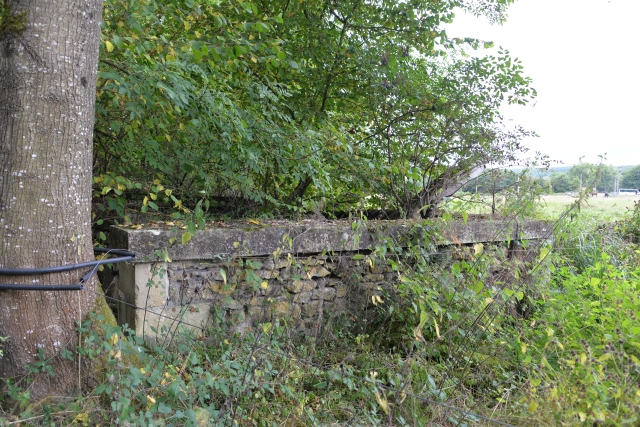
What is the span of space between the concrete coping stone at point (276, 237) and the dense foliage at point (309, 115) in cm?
48

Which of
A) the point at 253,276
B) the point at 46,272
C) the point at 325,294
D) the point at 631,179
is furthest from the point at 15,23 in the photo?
the point at 631,179

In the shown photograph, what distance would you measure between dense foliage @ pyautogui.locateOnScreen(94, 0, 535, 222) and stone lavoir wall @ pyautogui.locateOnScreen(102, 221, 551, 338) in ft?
1.93

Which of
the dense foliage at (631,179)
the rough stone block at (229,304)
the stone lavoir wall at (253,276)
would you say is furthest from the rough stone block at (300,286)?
the dense foliage at (631,179)

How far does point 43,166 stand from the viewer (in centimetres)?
266

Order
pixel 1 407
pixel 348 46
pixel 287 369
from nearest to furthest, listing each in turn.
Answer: pixel 1 407 < pixel 287 369 < pixel 348 46

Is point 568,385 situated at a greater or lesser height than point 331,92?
lesser

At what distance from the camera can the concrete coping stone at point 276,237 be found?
363cm

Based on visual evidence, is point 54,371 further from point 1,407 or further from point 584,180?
point 584,180

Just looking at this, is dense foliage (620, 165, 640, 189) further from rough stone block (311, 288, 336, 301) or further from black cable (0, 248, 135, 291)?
black cable (0, 248, 135, 291)

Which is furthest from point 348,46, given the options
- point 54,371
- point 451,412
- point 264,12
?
point 54,371

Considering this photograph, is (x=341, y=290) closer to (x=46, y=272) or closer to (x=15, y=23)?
(x=46, y=272)

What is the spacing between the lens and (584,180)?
4.05m

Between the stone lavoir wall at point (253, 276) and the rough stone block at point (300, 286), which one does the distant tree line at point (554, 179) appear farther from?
the rough stone block at point (300, 286)

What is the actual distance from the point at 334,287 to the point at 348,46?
279 cm
